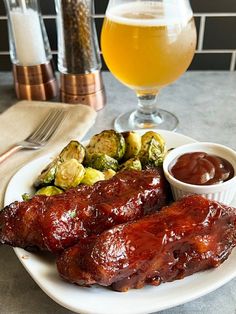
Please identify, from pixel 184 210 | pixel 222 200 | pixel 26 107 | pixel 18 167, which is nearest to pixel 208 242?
pixel 184 210

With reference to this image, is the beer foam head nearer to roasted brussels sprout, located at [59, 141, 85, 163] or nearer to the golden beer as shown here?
the golden beer

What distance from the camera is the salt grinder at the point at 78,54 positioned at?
1.33m

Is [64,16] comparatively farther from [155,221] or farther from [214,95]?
[155,221]

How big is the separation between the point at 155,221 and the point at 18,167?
490 millimetres

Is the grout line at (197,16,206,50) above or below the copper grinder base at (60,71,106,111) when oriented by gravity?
above

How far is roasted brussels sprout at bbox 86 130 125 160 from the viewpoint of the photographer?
1.08 meters

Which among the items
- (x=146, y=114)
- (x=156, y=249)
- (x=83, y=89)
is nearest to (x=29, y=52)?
(x=83, y=89)

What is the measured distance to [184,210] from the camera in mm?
798

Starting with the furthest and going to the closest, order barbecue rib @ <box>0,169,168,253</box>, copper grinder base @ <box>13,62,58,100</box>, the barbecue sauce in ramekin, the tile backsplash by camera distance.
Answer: the tile backsplash
copper grinder base @ <box>13,62,58,100</box>
the barbecue sauce in ramekin
barbecue rib @ <box>0,169,168,253</box>

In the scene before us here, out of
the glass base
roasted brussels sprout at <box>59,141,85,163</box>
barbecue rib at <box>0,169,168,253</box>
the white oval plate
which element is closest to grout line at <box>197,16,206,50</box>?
the glass base

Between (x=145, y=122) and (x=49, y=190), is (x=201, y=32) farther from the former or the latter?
(x=49, y=190)

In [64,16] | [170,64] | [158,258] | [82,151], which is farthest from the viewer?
[64,16]

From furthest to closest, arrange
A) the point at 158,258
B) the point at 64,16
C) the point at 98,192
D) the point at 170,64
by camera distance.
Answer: the point at 64,16 < the point at 170,64 < the point at 98,192 < the point at 158,258

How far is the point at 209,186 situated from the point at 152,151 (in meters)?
0.21
